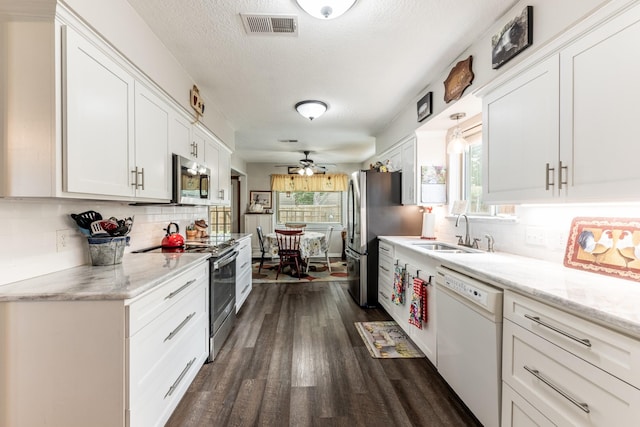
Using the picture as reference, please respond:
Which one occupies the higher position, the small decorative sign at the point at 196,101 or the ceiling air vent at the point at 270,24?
the ceiling air vent at the point at 270,24

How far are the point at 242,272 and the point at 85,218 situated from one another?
2.03m

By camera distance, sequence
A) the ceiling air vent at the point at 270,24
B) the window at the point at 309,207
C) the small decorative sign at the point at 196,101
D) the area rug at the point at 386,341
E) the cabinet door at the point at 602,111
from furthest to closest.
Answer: the window at the point at 309,207 < the small decorative sign at the point at 196,101 < the area rug at the point at 386,341 < the ceiling air vent at the point at 270,24 < the cabinet door at the point at 602,111

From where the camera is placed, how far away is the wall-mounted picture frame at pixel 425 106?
110 inches

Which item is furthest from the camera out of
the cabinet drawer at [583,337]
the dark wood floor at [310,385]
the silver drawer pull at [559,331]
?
the dark wood floor at [310,385]

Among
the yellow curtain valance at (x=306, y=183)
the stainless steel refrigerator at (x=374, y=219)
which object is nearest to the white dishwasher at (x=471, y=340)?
the stainless steel refrigerator at (x=374, y=219)

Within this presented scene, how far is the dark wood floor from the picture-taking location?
1694mm

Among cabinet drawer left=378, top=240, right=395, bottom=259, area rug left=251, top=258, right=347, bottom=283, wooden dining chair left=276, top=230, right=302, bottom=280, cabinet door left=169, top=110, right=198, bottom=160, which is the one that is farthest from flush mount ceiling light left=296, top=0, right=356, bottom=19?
area rug left=251, top=258, right=347, bottom=283

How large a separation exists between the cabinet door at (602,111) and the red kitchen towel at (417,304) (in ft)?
4.15

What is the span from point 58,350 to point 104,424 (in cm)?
38

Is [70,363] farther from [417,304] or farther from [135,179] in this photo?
[417,304]

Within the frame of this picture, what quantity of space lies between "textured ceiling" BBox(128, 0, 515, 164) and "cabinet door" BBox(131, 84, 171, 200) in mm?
525

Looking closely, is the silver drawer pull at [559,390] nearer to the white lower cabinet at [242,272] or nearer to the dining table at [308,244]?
the white lower cabinet at [242,272]

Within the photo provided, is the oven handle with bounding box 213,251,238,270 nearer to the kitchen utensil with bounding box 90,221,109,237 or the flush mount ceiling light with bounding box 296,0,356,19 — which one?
the kitchen utensil with bounding box 90,221,109,237

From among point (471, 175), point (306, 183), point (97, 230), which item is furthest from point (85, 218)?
point (306, 183)
